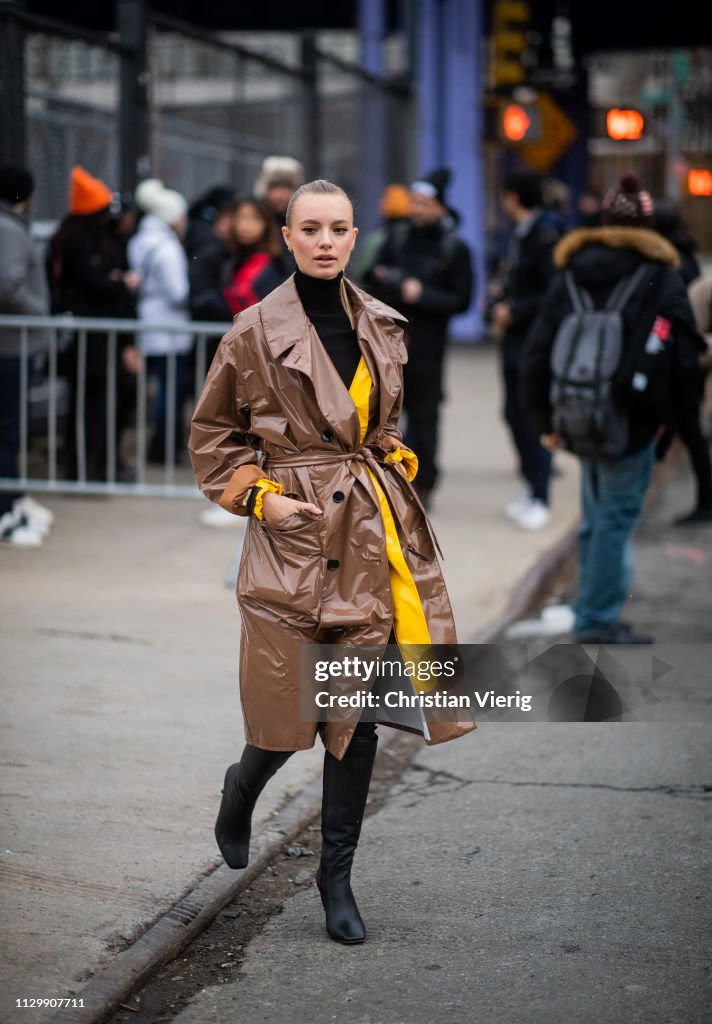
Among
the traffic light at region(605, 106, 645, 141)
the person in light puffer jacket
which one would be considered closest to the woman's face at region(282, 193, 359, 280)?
the person in light puffer jacket

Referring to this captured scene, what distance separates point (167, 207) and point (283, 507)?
7383 mm

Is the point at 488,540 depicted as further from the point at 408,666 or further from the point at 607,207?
the point at 408,666

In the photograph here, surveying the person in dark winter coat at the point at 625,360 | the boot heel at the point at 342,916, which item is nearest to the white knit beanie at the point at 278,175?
the person in dark winter coat at the point at 625,360

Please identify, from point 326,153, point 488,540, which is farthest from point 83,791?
point 326,153

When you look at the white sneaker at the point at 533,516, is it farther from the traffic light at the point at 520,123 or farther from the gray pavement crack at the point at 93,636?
the traffic light at the point at 520,123

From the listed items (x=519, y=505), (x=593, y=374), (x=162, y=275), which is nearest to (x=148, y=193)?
(x=162, y=275)

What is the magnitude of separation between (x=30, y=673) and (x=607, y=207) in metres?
3.20

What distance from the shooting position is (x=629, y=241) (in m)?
6.29

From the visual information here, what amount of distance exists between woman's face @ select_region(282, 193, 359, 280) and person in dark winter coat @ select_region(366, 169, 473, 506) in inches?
224

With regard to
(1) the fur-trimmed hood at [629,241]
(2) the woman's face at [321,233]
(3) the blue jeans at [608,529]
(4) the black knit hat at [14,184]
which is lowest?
(3) the blue jeans at [608,529]

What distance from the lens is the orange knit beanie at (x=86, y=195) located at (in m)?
9.62

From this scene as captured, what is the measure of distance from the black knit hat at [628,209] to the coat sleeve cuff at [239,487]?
3.28m

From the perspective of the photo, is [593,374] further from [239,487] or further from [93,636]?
[239,487]

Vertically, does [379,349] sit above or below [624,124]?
below
